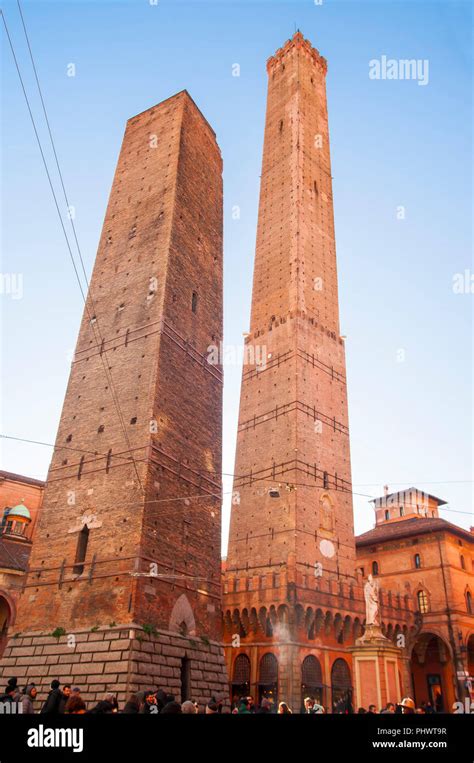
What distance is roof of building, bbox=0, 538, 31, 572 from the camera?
80.9 feet

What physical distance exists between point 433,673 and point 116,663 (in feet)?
81.1

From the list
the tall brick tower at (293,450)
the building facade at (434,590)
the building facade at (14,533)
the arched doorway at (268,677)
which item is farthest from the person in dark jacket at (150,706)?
the building facade at (434,590)

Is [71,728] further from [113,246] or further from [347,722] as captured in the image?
[113,246]

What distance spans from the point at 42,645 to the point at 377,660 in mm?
9065

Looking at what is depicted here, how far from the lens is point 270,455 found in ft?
97.2

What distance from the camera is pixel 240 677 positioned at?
24703mm

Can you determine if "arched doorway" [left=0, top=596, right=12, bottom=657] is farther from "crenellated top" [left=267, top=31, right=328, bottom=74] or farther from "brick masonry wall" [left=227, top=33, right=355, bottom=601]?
"crenellated top" [left=267, top=31, right=328, bottom=74]

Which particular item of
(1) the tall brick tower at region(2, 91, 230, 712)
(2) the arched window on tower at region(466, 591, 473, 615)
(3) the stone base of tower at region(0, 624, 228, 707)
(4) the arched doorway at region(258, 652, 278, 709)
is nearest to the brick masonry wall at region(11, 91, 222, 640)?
(1) the tall brick tower at region(2, 91, 230, 712)

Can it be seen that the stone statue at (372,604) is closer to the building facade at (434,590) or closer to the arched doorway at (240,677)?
the arched doorway at (240,677)

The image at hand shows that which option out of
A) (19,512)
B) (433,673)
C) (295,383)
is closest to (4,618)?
(19,512)

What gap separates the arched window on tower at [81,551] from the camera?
17.2 m

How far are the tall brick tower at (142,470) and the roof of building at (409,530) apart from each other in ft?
62.7

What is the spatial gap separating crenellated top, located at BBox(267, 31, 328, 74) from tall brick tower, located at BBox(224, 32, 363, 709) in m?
3.76

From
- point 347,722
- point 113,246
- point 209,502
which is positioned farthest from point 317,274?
point 347,722
